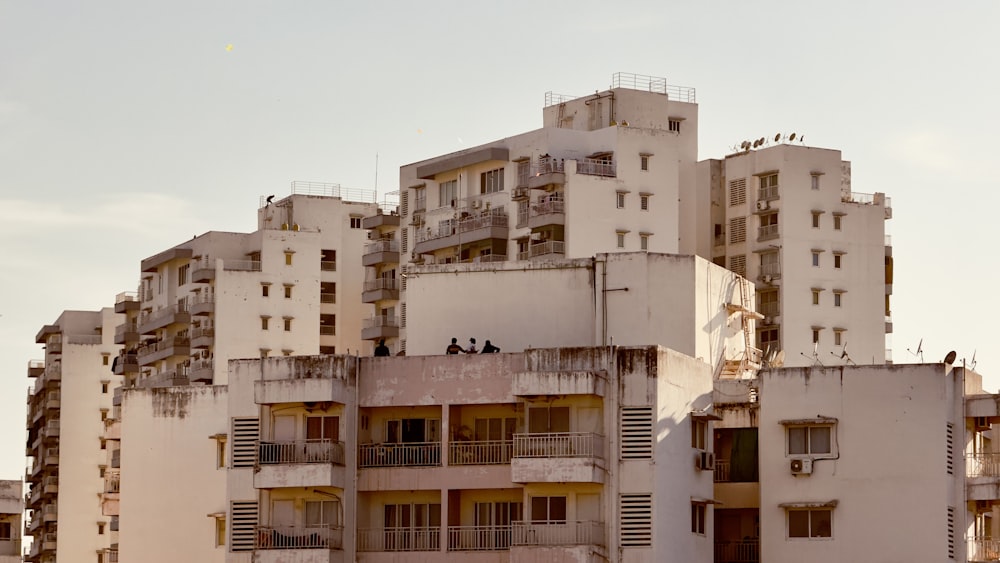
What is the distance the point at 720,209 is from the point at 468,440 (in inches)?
2070

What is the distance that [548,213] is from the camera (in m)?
108

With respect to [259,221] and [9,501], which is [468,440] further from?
[259,221]

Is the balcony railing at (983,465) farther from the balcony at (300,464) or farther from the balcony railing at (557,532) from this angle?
the balcony at (300,464)

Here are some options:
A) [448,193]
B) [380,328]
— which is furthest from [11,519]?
[380,328]

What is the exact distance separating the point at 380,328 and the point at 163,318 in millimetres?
14260

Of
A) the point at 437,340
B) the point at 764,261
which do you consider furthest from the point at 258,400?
the point at 764,261

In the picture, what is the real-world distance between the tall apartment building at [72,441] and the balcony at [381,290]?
29967mm

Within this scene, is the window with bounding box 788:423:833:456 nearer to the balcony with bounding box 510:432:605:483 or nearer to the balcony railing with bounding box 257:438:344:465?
the balcony with bounding box 510:432:605:483

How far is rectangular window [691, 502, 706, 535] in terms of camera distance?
71.9 m

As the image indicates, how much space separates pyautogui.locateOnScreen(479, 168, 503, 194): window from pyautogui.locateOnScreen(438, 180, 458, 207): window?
1.92m

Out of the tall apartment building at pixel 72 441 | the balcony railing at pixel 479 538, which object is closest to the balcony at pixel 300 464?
the balcony railing at pixel 479 538

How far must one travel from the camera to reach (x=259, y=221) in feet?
446

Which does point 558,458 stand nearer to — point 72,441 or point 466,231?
point 466,231

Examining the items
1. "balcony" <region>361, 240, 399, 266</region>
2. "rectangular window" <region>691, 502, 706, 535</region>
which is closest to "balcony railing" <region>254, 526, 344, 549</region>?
"rectangular window" <region>691, 502, 706, 535</region>
